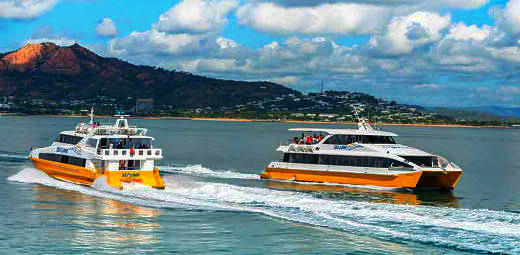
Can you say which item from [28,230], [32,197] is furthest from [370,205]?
[32,197]

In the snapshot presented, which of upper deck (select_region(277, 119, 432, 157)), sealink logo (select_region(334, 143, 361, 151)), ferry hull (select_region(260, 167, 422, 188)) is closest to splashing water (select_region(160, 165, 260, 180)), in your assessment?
ferry hull (select_region(260, 167, 422, 188))

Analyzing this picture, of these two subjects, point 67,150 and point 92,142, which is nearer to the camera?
point 92,142

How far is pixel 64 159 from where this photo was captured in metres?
52.0

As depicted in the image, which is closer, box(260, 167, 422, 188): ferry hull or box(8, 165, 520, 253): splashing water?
box(8, 165, 520, 253): splashing water

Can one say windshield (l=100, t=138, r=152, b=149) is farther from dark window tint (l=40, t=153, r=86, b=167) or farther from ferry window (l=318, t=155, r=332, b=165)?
ferry window (l=318, t=155, r=332, b=165)

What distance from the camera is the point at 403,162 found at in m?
51.2

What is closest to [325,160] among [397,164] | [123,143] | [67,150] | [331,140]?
[331,140]

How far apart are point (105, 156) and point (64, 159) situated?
705 cm

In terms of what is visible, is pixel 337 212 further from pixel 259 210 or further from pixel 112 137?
pixel 112 137

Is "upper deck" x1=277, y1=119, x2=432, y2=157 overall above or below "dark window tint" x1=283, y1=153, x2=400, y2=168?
above

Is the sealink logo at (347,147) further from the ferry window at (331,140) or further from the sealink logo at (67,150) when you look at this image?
the sealink logo at (67,150)

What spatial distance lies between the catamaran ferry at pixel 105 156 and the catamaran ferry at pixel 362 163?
1412 centimetres

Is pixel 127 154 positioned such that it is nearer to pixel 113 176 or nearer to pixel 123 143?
pixel 113 176

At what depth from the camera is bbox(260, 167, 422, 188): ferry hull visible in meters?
50.6
